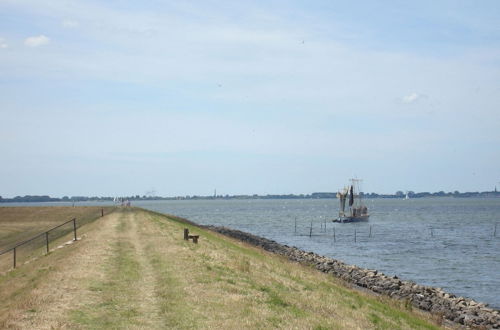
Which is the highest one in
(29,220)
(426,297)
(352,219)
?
(29,220)

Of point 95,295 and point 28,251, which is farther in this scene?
point 28,251

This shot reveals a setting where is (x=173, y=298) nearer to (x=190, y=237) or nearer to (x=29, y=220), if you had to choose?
(x=190, y=237)

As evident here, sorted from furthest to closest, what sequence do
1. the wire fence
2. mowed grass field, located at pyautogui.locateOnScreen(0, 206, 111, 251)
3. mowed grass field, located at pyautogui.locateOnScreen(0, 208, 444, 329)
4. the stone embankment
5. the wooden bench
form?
mowed grass field, located at pyautogui.locateOnScreen(0, 206, 111, 251)
the wire fence
the wooden bench
the stone embankment
mowed grass field, located at pyautogui.locateOnScreen(0, 208, 444, 329)

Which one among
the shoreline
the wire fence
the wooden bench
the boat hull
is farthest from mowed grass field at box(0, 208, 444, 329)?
the boat hull

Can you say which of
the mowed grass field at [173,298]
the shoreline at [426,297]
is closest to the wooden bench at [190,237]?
the mowed grass field at [173,298]

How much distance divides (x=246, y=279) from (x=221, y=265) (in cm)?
341

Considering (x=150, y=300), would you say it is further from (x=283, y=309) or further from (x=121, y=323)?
(x=283, y=309)

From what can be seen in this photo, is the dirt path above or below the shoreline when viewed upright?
above

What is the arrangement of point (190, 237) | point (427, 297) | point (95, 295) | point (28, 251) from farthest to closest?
point (28, 251)
point (190, 237)
point (427, 297)
point (95, 295)

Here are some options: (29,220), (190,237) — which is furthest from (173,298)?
(29,220)

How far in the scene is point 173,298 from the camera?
1850 centimetres

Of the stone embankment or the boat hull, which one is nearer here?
the stone embankment

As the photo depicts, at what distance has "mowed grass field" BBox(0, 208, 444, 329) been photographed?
52.2ft

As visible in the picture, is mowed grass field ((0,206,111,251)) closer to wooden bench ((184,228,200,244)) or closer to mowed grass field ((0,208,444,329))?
wooden bench ((184,228,200,244))
